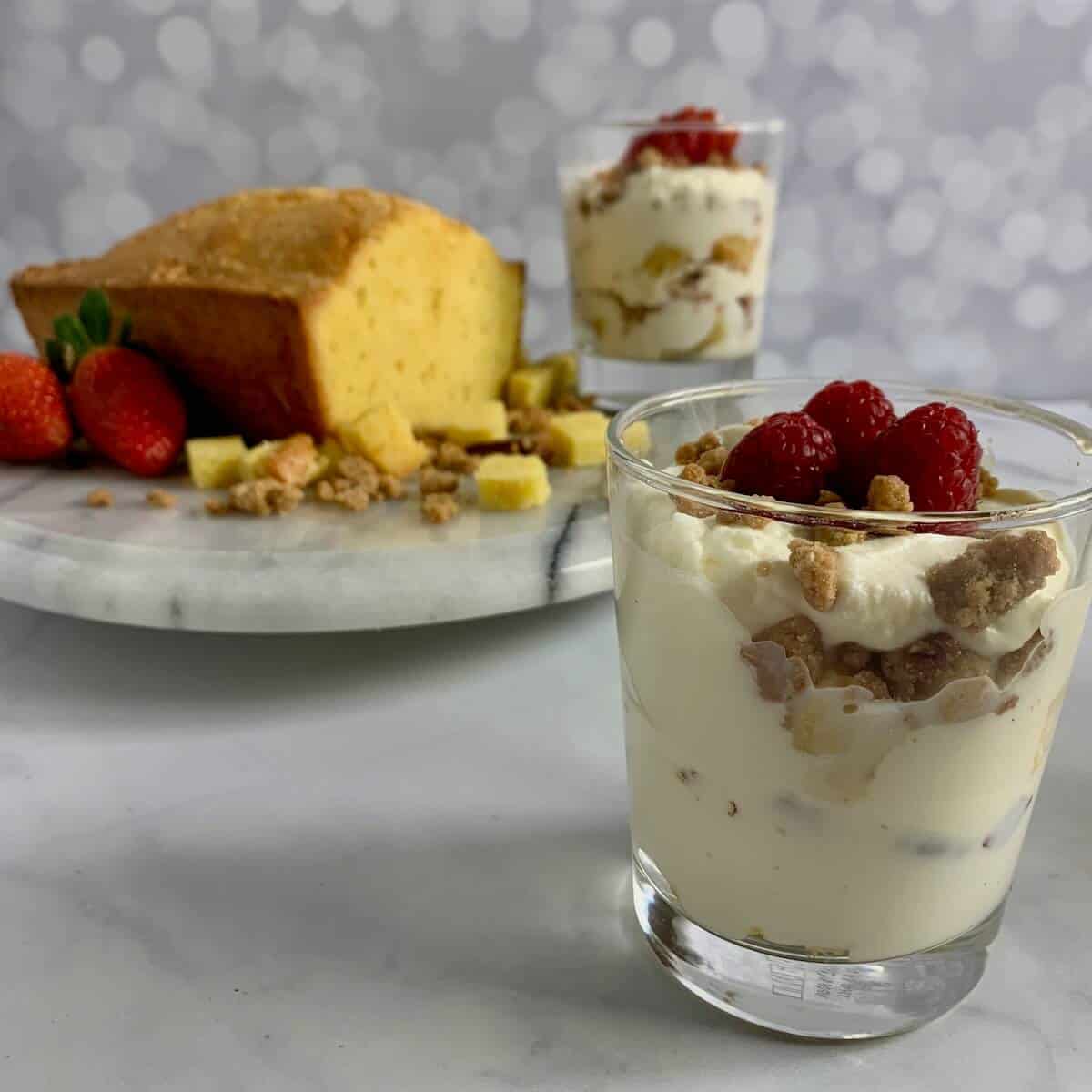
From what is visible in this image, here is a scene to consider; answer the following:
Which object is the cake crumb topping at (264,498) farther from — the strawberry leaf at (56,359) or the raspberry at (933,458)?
the raspberry at (933,458)

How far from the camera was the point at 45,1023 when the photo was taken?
0.64 meters

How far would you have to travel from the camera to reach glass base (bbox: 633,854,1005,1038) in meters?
0.62

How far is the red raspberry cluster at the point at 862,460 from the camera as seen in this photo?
60 cm

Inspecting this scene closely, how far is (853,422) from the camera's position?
67 centimetres

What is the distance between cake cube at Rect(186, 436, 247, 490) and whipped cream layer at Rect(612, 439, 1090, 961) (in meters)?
0.75

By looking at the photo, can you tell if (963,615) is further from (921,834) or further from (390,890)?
(390,890)

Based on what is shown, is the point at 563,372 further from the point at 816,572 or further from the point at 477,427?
the point at 816,572

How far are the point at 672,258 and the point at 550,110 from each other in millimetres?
512

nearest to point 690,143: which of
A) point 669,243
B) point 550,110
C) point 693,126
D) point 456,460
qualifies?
point 693,126

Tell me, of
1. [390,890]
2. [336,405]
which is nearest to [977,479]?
[390,890]

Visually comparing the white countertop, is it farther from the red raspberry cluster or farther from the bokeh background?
the bokeh background

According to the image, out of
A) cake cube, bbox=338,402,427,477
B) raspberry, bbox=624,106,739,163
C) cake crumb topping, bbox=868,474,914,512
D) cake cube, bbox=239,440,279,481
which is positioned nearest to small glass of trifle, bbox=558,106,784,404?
raspberry, bbox=624,106,739,163

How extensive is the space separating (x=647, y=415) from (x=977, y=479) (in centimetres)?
19

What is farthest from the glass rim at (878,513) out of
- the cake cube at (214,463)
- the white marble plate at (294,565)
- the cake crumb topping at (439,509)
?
the cake cube at (214,463)
